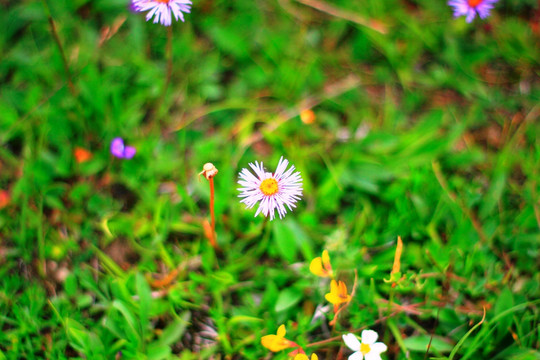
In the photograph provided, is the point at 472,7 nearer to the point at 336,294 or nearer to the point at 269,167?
the point at 269,167

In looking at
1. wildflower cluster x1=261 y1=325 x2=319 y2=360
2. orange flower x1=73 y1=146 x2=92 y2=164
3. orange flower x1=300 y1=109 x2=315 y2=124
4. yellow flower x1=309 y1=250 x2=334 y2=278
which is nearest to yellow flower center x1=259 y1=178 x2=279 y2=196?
yellow flower x1=309 y1=250 x2=334 y2=278

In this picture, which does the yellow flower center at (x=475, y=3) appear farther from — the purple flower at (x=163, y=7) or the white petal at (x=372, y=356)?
the white petal at (x=372, y=356)

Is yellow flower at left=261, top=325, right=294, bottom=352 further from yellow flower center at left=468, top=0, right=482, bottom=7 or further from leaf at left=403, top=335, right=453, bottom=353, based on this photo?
yellow flower center at left=468, top=0, right=482, bottom=7

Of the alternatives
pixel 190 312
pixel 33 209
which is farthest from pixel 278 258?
pixel 33 209

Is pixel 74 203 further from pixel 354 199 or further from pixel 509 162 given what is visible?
pixel 509 162

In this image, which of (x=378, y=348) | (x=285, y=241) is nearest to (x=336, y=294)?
(x=378, y=348)

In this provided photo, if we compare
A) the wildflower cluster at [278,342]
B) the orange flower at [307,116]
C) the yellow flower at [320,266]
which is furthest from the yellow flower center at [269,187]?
the orange flower at [307,116]
